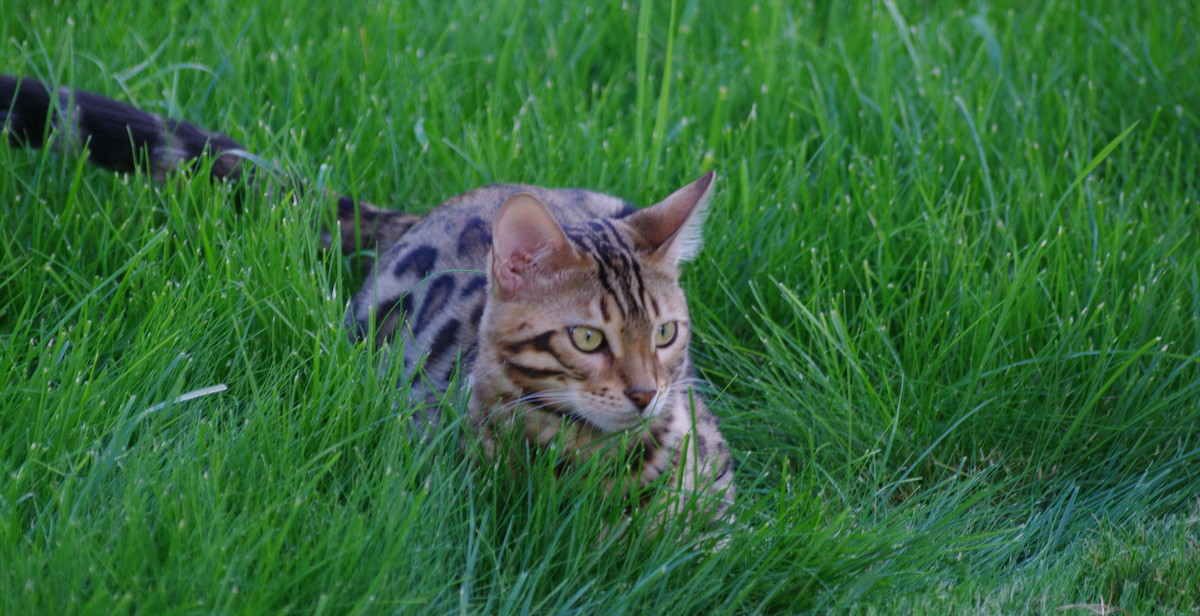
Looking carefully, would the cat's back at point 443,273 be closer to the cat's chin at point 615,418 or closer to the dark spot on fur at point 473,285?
the dark spot on fur at point 473,285

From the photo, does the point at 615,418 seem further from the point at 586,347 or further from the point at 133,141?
the point at 133,141

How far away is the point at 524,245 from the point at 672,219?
0.47 metres

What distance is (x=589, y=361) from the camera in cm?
298

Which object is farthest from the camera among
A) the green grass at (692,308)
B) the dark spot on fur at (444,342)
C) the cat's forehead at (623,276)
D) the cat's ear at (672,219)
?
the dark spot on fur at (444,342)

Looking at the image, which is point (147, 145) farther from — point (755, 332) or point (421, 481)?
point (755, 332)

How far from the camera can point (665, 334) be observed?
315 centimetres

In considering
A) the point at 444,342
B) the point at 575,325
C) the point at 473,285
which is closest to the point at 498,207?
the point at 473,285

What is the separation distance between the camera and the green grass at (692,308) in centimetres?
268

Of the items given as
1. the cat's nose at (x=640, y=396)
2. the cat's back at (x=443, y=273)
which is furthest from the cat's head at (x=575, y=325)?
the cat's back at (x=443, y=273)

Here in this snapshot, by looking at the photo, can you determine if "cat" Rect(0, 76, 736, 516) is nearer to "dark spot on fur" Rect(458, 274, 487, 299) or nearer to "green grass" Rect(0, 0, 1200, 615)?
"dark spot on fur" Rect(458, 274, 487, 299)

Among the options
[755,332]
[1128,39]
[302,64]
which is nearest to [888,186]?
[755,332]

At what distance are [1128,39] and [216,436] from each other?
4.78 metres

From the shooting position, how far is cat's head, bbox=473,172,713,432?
116 inches

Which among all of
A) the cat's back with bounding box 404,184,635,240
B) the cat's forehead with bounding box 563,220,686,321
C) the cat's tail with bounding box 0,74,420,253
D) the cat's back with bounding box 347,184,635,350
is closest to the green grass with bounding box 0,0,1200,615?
the cat's tail with bounding box 0,74,420,253
